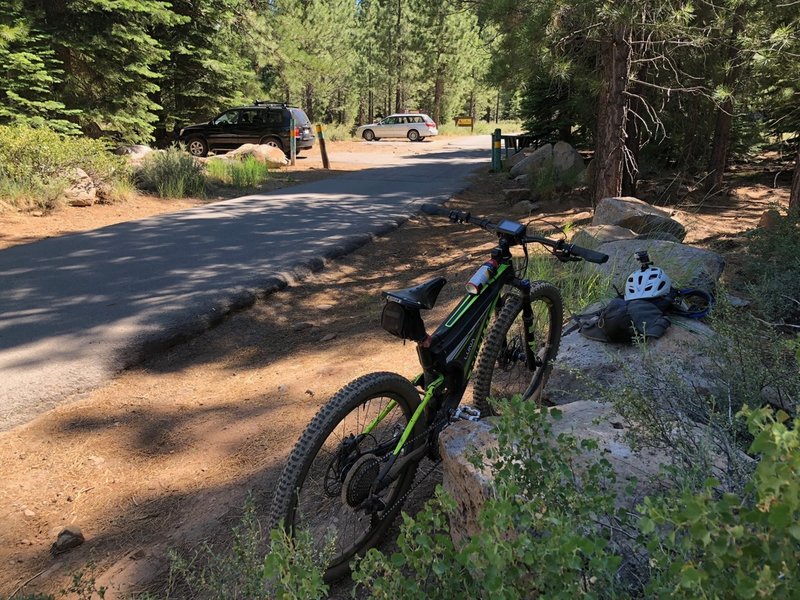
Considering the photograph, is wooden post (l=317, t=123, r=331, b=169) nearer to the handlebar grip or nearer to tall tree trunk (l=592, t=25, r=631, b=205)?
tall tree trunk (l=592, t=25, r=631, b=205)

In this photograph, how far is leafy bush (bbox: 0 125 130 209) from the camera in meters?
10.1

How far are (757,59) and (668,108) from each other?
623 cm

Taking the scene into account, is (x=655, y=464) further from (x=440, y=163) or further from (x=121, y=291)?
(x=440, y=163)

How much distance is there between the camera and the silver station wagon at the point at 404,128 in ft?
127

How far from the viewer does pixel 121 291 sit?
6316 millimetres

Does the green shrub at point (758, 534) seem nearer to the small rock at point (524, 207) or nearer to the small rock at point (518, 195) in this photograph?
the small rock at point (524, 207)

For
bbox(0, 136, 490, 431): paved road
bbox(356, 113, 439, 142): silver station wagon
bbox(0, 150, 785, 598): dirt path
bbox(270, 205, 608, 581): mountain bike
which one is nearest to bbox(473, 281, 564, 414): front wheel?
bbox(270, 205, 608, 581): mountain bike

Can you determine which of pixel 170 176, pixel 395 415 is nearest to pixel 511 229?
pixel 395 415

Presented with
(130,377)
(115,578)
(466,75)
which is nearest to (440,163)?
(130,377)

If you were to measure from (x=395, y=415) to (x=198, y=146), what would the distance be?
21270 mm

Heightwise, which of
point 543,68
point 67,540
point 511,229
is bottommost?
point 67,540

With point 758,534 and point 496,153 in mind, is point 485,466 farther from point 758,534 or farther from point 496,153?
point 496,153

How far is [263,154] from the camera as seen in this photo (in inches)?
741

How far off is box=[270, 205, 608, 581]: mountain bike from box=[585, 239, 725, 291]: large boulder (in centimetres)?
242
